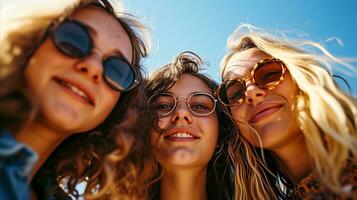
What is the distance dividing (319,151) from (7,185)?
221 centimetres

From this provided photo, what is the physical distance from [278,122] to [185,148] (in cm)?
96

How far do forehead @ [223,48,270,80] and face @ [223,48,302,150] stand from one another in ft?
0.04

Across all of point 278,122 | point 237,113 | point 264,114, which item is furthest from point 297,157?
point 237,113

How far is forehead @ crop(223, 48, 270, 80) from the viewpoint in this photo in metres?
3.66

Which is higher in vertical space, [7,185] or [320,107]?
[320,107]

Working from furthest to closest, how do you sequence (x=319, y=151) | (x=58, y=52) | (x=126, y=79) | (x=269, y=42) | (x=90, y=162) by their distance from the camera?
(x=269, y=42), (x=90, y=162), (x=126, y=79), (x=319, y=151), (x=58, y=52)

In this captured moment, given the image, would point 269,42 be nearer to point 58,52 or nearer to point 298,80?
point 298,80

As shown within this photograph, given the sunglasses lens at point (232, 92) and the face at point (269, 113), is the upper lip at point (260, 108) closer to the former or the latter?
the face at point (269, 113)

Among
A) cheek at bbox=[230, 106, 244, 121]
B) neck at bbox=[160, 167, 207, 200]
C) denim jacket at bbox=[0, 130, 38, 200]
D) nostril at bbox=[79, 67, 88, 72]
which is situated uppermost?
nostril at bbox=[79, 67, 88, 72]

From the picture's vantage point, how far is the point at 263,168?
12.7ft

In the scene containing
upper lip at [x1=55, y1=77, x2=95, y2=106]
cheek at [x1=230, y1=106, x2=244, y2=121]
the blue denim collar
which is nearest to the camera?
the blue denim collar

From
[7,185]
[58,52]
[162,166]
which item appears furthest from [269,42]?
[7,185]

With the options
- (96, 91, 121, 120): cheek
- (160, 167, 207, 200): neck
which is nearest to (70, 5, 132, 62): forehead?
(96, 91, 121, 120): cheek

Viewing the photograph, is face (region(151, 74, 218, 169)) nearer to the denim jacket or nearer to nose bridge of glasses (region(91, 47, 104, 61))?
nose bridge of glasses (region(91, 47, 104, 61))
